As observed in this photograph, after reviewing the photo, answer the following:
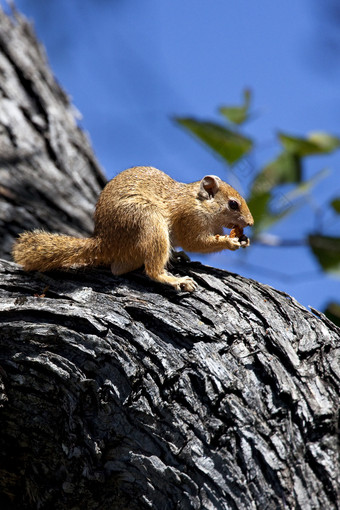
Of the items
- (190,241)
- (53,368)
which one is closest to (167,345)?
(53,368)

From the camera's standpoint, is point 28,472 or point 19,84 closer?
point 28,472

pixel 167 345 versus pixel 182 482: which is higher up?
pixel 167 345

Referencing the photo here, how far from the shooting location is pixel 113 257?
12.3 feet

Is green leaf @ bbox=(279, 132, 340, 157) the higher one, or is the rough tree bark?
green leaf @ bbox=(279, 132, 340, 157)

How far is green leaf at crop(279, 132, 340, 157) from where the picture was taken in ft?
14.4

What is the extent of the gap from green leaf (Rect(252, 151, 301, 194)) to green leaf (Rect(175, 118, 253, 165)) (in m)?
0.20

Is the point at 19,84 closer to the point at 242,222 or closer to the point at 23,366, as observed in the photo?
the point at 242,222

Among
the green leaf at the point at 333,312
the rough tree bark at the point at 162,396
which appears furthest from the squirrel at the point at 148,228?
the green leaf at the point at 333,312

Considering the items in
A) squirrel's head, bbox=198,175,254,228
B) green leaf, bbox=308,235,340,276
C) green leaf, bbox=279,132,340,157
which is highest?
green leaf, bbox=279,132,340,157

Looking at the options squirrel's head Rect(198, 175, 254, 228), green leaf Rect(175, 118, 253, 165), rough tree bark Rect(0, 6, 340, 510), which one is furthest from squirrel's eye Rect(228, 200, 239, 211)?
rough tree bark Rect(0, 6, 340, 510)

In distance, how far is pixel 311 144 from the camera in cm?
442

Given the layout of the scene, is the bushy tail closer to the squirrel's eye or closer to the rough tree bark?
the rough tree bark

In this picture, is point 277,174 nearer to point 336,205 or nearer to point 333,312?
point 336,205

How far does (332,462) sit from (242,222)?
6.53ft
